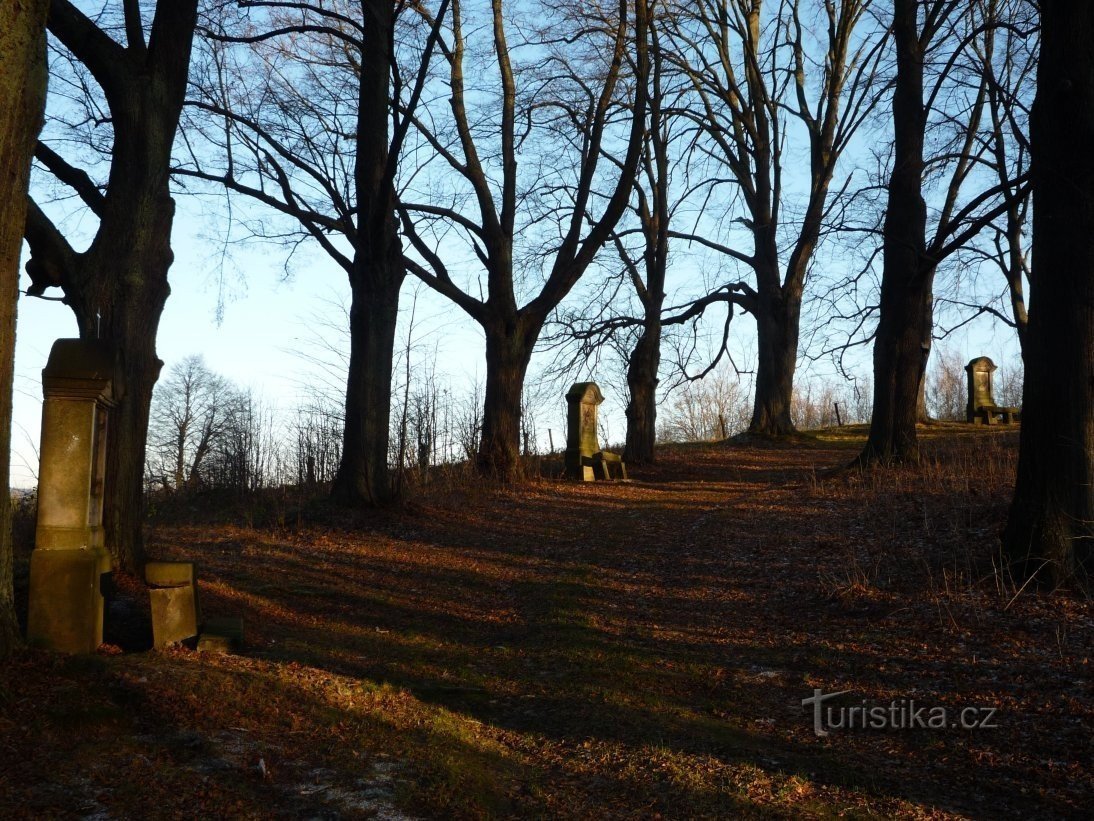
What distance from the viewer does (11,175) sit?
4602 mm

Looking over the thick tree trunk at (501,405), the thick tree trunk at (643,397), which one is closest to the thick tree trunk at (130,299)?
the thick tree trunk at (501,405)

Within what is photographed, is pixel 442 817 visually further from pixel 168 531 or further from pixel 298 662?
pixel 168 531

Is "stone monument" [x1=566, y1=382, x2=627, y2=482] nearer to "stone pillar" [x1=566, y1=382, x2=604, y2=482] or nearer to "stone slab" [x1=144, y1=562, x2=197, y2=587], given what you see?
"stone pillar" [x1=566, y1=382, x2=604, y2=482]

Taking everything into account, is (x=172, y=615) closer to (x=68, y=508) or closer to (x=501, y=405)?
(x=68, y=508)

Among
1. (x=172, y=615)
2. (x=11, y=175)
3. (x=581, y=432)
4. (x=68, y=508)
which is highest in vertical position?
(x=11, y=175)

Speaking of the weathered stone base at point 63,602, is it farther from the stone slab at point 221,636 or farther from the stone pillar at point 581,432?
the stone pillar at point 581,432

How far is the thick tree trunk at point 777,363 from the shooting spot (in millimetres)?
Answer: 22531

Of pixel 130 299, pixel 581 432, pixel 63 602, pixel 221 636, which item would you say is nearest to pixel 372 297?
pixel 130 299

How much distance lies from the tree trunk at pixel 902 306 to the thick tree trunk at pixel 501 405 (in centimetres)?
579

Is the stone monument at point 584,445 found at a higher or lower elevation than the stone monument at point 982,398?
lower

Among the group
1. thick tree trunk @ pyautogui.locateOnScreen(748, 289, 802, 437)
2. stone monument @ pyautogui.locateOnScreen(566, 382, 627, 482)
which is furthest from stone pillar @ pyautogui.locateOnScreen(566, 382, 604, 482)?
thick tree trunk @ pyautogui.locateOnScreen(748, 289, 802, 437)

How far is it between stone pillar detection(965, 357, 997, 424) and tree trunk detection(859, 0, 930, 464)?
11804 millimetres

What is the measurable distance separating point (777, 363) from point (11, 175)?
19788 millimetres

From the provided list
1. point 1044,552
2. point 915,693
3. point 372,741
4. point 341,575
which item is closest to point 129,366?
point 341,575
